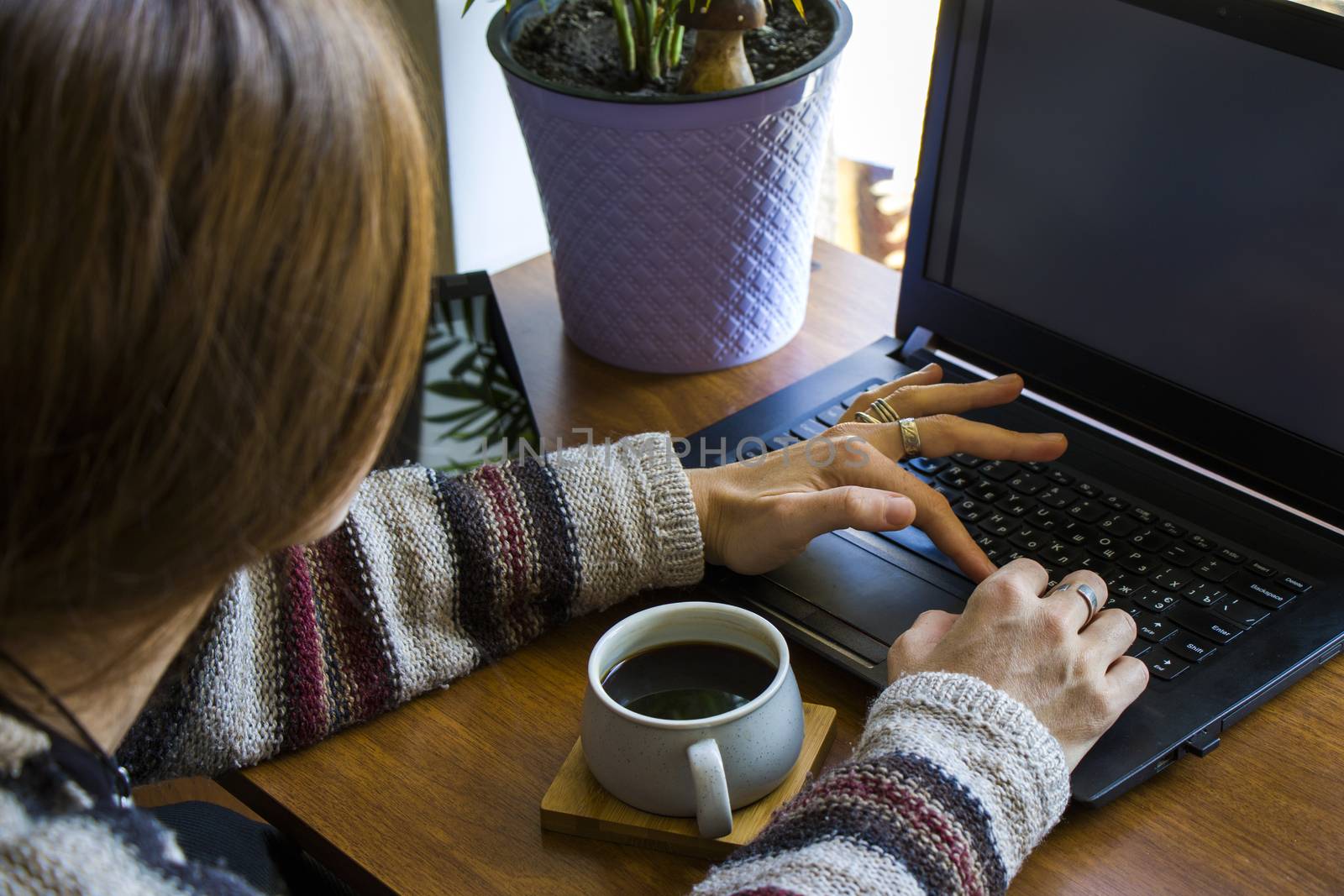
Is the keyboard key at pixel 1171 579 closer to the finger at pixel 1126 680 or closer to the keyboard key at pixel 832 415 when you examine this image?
the finger at pixel 1126 680

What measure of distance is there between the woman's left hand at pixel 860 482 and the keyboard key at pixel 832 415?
2cm

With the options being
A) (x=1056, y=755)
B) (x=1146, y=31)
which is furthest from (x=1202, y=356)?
(x=1056, y=755)

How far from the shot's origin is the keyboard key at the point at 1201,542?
2.30 feet

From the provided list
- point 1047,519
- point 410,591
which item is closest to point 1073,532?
point 1047,519

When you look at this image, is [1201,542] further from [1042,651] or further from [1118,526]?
[1042,651]

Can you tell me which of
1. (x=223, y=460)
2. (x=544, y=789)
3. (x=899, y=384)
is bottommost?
(x=544, y=789)

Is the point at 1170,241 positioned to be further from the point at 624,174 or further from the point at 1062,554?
the point at 624,174

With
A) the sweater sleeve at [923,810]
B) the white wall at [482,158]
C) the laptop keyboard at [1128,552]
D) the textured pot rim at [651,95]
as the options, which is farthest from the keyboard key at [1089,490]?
the white wall at [482,158]

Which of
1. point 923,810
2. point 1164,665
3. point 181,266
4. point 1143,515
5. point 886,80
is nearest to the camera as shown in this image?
point 181,266

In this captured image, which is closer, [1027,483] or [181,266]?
[181,266]

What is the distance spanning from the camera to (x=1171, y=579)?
0.68 m

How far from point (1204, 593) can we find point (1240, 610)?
0.02m

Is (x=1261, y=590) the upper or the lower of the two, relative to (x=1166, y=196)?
lower

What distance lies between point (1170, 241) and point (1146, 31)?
0.40 feet
